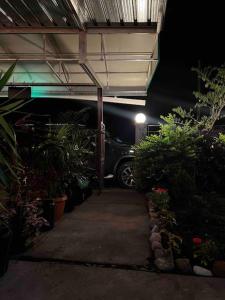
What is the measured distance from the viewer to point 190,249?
354cm

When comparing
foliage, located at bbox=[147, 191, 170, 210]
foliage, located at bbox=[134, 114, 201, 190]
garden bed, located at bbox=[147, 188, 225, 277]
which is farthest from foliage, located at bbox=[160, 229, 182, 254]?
foliage, located at bbox=[134, 114, 201, 190]

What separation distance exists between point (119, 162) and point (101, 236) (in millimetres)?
4777

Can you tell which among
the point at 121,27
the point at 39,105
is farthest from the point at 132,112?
the point at 121,27

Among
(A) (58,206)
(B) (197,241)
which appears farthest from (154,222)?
(A) (58,206)

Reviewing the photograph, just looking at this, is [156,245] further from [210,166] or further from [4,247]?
[210,166]

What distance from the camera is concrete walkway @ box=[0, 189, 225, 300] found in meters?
2.67

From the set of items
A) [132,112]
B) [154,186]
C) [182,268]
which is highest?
[132,112]

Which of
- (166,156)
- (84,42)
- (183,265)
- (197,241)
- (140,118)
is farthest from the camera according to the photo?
(140,118)

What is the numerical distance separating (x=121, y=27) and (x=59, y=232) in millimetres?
3390

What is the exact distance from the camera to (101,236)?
14.0 feet

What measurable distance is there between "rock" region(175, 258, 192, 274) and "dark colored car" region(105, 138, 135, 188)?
18.3ft

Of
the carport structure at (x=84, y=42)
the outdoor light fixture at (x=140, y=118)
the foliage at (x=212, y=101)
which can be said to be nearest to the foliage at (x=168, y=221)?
the carport structure at (x=84, y=42)

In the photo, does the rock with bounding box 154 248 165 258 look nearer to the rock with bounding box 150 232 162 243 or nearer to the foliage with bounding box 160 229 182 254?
the foliage with bounding box 160 229 182 254

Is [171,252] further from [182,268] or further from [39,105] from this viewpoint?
[39,105]
